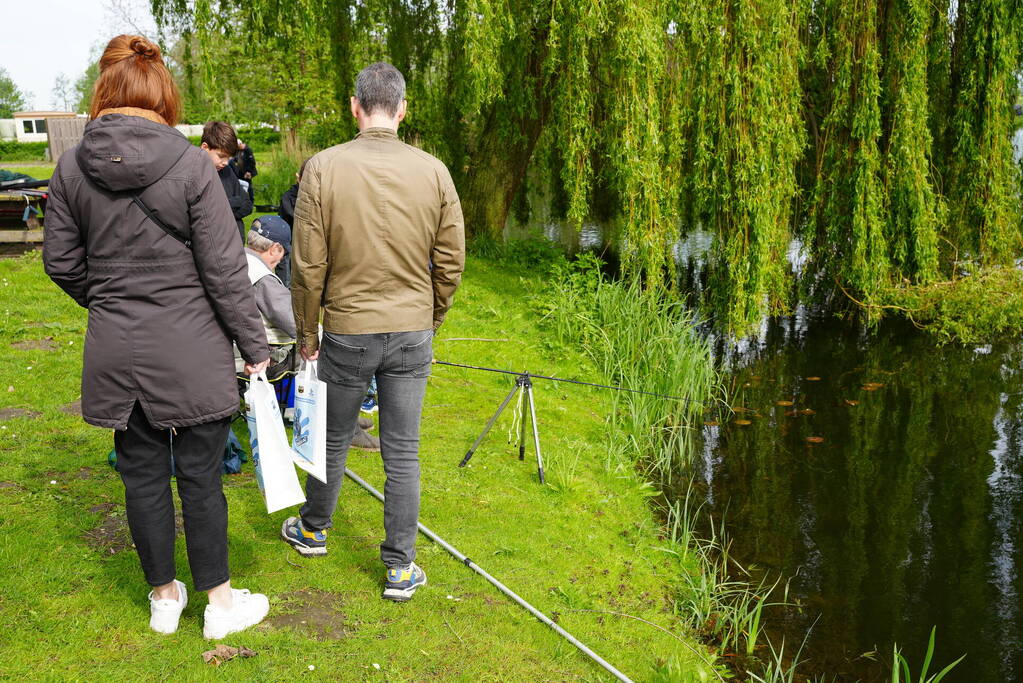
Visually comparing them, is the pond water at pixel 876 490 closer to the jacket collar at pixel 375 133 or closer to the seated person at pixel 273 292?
the seated person at pixel 273 292

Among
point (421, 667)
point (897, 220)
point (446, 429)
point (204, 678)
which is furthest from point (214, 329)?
point (897, 220)

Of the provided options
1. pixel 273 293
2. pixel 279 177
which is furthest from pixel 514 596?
pixel 279 177

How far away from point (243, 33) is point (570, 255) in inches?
211

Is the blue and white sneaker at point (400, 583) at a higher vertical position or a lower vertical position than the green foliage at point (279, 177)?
lower

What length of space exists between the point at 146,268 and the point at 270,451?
780 mm

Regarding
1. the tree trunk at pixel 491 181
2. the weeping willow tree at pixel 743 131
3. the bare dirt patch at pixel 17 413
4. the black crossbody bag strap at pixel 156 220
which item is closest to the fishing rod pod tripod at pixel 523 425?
the black crossbody bag strap at pixel 156 220

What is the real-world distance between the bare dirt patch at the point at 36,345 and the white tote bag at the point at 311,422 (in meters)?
4.37

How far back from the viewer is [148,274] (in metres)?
2.76

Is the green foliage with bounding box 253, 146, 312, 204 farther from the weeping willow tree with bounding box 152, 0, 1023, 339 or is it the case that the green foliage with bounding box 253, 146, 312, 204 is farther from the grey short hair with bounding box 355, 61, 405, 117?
the grey short hair with bounding box 355, 61, 405, 117

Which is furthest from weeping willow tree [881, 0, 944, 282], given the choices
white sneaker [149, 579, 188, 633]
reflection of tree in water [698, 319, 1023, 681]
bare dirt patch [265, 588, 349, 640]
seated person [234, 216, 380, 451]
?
white sneaker [149, 579, 188, 633]

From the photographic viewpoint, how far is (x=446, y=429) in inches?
243

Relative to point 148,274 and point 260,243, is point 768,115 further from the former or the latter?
point 148,274

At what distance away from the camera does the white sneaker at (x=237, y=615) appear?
3.22 metres

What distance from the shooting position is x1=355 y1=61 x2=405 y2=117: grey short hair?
315 centimetres
